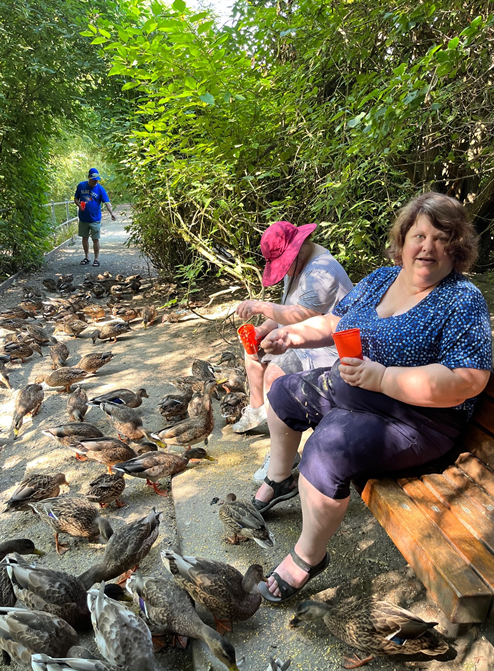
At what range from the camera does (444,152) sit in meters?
6.24

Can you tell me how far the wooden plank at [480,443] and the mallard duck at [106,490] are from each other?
9.05ft

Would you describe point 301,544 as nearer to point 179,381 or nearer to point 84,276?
point 179,381

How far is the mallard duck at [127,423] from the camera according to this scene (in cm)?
515

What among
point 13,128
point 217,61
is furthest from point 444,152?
point 13,128

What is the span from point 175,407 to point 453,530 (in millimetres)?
3790

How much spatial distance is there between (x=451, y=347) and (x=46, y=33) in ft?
37.0

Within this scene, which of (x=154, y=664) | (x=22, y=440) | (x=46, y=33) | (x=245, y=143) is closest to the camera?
(x=154, y=664)

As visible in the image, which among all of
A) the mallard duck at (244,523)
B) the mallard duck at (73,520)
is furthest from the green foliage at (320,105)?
the mallard duck at (73,520)

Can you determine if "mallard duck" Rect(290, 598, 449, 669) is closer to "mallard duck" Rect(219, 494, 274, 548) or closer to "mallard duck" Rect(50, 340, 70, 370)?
"mallard duck" Rect(219, 494, 274, 548)

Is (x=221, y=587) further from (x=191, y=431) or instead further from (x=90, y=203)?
(x=90, y=203)

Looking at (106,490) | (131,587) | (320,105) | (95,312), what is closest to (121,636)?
(131,587)

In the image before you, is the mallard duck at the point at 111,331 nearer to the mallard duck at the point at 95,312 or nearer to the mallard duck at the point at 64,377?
the mallard duck at the point at 95,312

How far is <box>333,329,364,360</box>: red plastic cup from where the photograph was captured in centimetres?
242

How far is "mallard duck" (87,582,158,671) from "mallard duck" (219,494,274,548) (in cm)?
83
